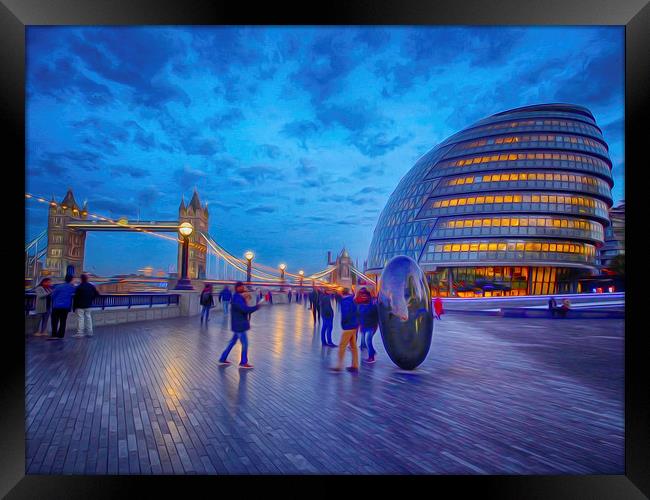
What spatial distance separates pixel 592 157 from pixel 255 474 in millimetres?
61302

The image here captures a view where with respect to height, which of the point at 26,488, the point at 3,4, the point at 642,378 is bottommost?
the point at 26,488

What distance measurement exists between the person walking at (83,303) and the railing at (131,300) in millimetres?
1838

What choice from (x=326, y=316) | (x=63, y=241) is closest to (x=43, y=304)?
(x=326, y=316)

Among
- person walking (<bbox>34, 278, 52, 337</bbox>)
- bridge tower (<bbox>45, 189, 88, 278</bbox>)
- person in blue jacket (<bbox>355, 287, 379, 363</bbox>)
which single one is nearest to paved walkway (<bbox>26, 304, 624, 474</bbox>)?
person in blue jacket (<bbox>355, 287, 379, 363</bbox>)

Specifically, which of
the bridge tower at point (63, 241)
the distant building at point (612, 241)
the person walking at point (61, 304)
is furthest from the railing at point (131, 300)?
the distant building at point (612, 241)

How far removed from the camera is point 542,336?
45.4ft

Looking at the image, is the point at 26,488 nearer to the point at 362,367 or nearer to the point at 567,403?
the point at 362,367

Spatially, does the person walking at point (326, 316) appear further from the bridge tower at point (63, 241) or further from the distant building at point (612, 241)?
the distant building at point (612, 241)

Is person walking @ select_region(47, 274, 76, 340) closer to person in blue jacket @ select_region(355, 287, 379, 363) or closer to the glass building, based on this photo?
person in blue jacket @ select_region(355, 287, 379, 363)

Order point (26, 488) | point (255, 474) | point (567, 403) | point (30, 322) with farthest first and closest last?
point (30, 322) → point (567, 403) → point (26, 488) → point (255, 474)

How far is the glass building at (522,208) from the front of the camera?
53.2 m

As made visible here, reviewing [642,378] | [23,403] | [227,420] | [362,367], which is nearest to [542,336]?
[362,367]

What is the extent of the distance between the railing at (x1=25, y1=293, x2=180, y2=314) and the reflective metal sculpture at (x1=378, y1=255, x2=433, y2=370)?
970 cm

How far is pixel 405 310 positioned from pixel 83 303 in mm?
8101
